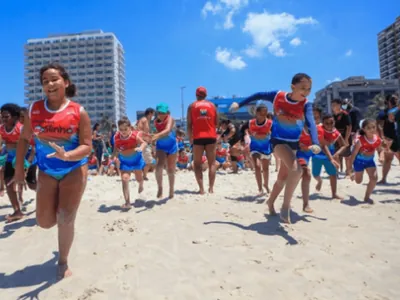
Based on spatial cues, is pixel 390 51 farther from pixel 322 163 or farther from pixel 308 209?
pixel 308 209

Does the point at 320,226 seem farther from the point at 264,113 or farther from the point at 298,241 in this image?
the point at 264,113

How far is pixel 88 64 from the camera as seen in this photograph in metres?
124

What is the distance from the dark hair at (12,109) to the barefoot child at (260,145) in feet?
13.9

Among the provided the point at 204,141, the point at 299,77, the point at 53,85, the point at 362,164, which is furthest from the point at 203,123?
the point at 53,85

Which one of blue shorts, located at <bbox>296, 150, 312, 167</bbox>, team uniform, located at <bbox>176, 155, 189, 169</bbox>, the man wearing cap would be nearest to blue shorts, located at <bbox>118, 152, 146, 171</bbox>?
the man wearing cap

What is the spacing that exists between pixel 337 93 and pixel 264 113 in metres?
90.9

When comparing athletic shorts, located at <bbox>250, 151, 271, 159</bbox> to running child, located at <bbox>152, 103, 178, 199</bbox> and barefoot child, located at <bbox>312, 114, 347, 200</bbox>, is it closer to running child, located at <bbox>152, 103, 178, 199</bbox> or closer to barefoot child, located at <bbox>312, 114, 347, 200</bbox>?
barefoot child, located at <bbox>312, 114, 347, 200</bbox>

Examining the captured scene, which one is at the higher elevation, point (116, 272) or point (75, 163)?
point (75, 163)

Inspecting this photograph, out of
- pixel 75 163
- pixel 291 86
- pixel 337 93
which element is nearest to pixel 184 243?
pixel 75 163

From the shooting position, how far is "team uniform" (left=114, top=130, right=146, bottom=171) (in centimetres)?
563

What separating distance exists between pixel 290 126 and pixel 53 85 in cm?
289

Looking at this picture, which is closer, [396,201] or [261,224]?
[261,224]

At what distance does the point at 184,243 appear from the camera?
11.4 ft

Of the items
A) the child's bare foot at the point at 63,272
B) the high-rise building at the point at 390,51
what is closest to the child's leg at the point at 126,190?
the child's bare foot at the point at 63,272
